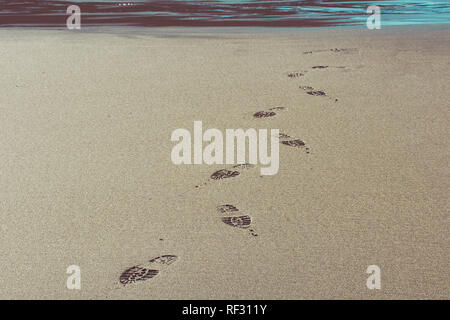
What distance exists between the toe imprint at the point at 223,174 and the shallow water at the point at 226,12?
11.2 feet

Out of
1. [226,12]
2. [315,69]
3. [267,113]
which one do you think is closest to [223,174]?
[267,113]

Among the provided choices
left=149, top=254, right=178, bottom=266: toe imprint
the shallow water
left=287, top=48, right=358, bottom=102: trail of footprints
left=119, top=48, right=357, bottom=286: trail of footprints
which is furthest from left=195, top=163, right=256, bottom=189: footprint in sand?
the shallow water

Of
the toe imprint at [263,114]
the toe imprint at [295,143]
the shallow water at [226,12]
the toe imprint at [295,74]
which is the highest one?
the shallow water at [226,12]

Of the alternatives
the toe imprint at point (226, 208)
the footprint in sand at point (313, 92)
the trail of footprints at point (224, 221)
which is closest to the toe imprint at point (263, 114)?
the trail of footprints at point (224, 221)

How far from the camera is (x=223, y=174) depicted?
2.24m

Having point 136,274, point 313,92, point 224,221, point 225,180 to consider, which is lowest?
point 136,274

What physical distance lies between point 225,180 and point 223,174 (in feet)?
0.17

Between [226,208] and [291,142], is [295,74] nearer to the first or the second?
[291,142]

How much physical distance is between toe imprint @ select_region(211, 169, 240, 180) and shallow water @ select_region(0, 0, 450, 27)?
340 centimetres

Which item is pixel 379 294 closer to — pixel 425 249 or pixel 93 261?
pixel 425 249

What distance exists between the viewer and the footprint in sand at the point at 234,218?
1.88m

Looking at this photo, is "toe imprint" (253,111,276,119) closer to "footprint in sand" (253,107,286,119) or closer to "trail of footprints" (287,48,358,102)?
"footprint in sand" (253,107,286,119)

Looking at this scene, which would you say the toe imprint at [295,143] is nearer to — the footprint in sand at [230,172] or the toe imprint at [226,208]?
the footprint in sand at [230,172]

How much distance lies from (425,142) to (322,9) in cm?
442
